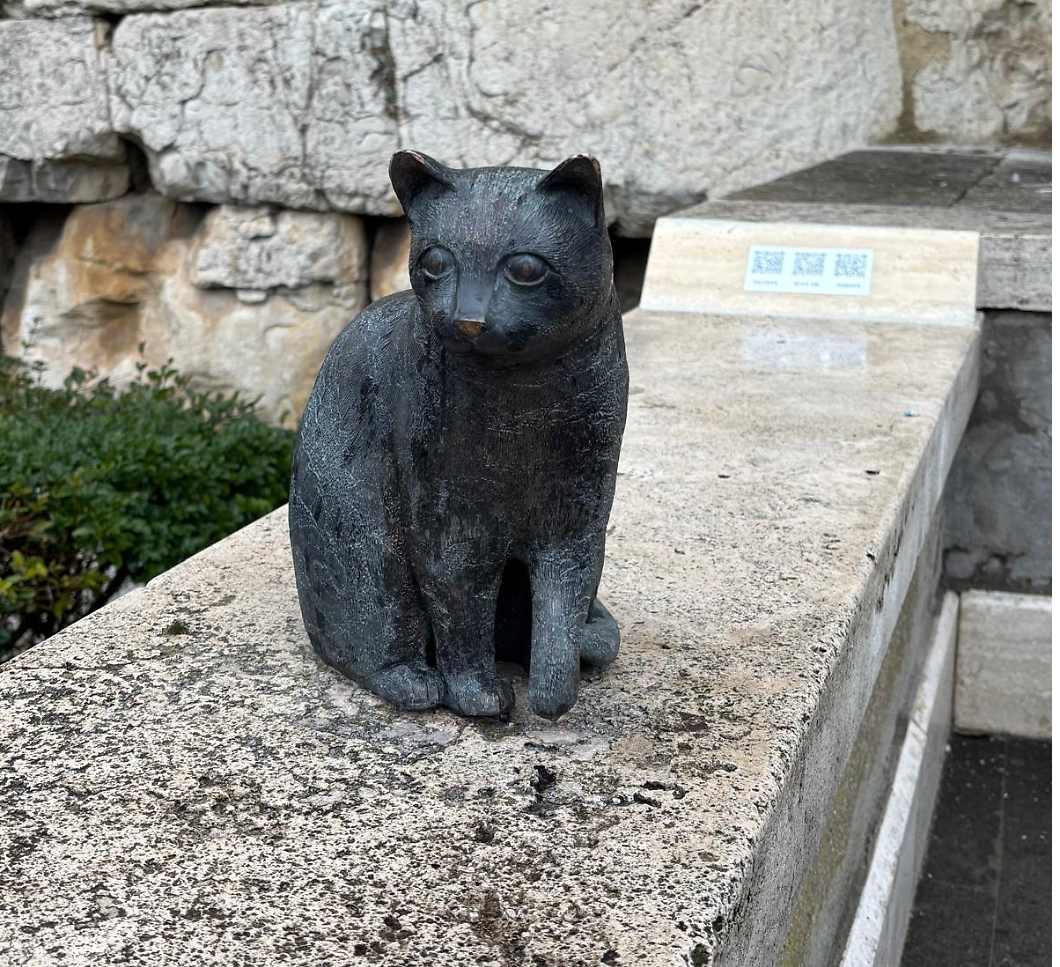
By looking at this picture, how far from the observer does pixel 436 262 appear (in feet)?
4.55

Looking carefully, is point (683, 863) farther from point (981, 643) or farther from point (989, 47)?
point (989, 47)

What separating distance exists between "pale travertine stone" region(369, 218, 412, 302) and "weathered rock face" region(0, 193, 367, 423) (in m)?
0.06

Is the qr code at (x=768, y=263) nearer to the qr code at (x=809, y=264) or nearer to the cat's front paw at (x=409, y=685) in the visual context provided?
the qr code at (x=809, y=264)

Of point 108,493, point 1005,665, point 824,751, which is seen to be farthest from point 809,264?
point 824,751

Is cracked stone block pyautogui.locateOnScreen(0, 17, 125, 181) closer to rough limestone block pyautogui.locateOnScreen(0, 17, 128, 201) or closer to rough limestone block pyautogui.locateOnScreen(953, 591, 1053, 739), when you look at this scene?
rough limestone block pyautogui.locateOnScreen(0, 17, 128, 201)

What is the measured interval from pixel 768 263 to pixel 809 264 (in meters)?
0.12

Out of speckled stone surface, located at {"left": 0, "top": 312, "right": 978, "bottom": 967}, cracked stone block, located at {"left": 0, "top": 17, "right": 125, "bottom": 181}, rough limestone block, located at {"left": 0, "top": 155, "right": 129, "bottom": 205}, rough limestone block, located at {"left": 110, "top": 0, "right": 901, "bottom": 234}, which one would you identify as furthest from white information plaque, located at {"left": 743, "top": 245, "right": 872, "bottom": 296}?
rough limestone block, located at {"left": 0, "top": 155, "right": 129, "bottom": 205}

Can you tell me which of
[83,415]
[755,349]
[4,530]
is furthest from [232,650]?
[83,415]

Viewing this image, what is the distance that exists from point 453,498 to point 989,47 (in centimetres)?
435

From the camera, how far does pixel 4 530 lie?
122 inches

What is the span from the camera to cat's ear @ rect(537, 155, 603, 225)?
52.6 inches

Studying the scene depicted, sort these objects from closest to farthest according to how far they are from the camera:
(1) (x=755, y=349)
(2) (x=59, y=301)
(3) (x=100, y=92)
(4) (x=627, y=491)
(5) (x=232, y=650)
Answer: (5) (x=232, y=650), (4) (x=627, y=491), (1) (x=755, y=349), (3) (x=100, y=92), (2) (x=59, y=301)

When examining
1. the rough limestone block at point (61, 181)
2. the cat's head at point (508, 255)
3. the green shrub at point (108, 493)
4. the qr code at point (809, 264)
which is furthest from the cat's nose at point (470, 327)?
the rough limestone block at point (61, 181)

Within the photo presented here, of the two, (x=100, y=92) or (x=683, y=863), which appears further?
(x=100, y=92)
